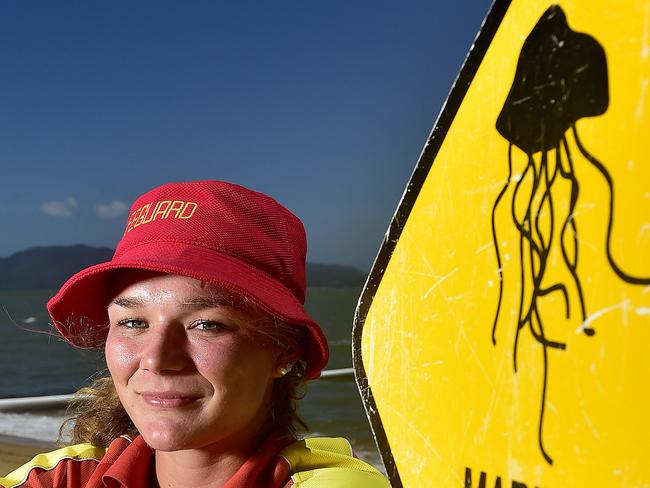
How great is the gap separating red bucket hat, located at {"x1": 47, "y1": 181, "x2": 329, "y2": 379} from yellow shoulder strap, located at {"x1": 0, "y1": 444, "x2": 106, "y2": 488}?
0.26m

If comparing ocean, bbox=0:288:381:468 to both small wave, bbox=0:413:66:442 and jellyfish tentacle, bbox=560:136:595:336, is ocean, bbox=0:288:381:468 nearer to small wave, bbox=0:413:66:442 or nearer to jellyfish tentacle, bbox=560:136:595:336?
small wave, bbox=0:413:66:442

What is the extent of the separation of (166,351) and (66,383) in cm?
1776

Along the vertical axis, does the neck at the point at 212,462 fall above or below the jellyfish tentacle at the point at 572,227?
below

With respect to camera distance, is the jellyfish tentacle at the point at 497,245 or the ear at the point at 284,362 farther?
the ear at the point at 284,362

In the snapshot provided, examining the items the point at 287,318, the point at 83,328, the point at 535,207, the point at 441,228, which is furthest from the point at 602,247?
the point at 83,328

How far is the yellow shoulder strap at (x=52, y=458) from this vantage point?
49.6 inches

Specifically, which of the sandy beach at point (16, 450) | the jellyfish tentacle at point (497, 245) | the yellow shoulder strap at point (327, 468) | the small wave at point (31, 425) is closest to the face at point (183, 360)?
the yellow shoulder strap at point (327, 468)


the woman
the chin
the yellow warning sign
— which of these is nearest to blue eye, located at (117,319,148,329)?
the woman

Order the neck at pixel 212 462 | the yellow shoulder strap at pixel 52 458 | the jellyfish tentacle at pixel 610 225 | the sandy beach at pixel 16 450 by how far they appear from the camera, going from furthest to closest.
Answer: the sandy beach at pixel 16 450 < the yellow shoulder strap at pixel 52 458 < the neck at pixel 212 462 < the jellyfish tentacle at pixel 610 225

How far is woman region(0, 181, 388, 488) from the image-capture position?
1.03 metres

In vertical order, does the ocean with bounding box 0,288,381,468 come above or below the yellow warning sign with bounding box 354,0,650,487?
below

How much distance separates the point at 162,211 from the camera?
43.9 inches

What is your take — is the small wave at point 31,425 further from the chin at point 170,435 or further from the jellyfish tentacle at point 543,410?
the jellyfish tentacle at point 543,410

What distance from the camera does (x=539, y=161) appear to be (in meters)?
0.54
